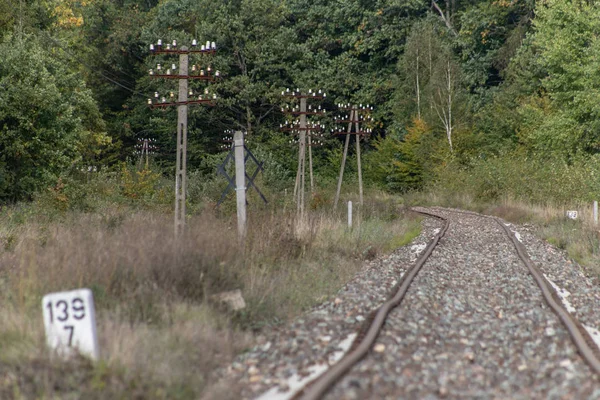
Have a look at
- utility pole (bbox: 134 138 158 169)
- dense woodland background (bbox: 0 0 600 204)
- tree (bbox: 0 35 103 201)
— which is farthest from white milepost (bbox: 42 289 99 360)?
utility pole (bbox: 134 138 158 169)

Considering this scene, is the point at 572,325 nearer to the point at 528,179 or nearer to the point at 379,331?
the point at 379,331

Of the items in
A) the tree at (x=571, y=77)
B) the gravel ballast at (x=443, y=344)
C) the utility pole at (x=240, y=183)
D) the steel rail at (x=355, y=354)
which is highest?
the tree at (x=571, y=77)

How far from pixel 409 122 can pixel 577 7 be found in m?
22.3

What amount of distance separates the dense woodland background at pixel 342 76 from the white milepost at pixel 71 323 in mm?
37146

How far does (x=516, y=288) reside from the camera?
11570mm

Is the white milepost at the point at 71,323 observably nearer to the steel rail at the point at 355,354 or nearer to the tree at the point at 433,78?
the steel rail at the point at 355,354

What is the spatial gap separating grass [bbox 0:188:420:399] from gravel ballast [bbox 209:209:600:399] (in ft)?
1.25

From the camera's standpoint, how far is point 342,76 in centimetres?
6291

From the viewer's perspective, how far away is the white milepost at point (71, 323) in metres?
6.29

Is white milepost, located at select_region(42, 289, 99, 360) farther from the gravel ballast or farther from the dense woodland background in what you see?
the dense woodland background

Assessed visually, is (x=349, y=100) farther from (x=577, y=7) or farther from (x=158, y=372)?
(x=158, y=372)

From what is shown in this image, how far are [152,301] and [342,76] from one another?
56.2 m

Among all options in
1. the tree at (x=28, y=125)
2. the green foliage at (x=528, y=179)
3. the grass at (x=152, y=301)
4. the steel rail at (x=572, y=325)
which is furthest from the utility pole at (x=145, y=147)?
the steel rail at (x=572, y=325)

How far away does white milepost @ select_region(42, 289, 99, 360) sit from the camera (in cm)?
629
